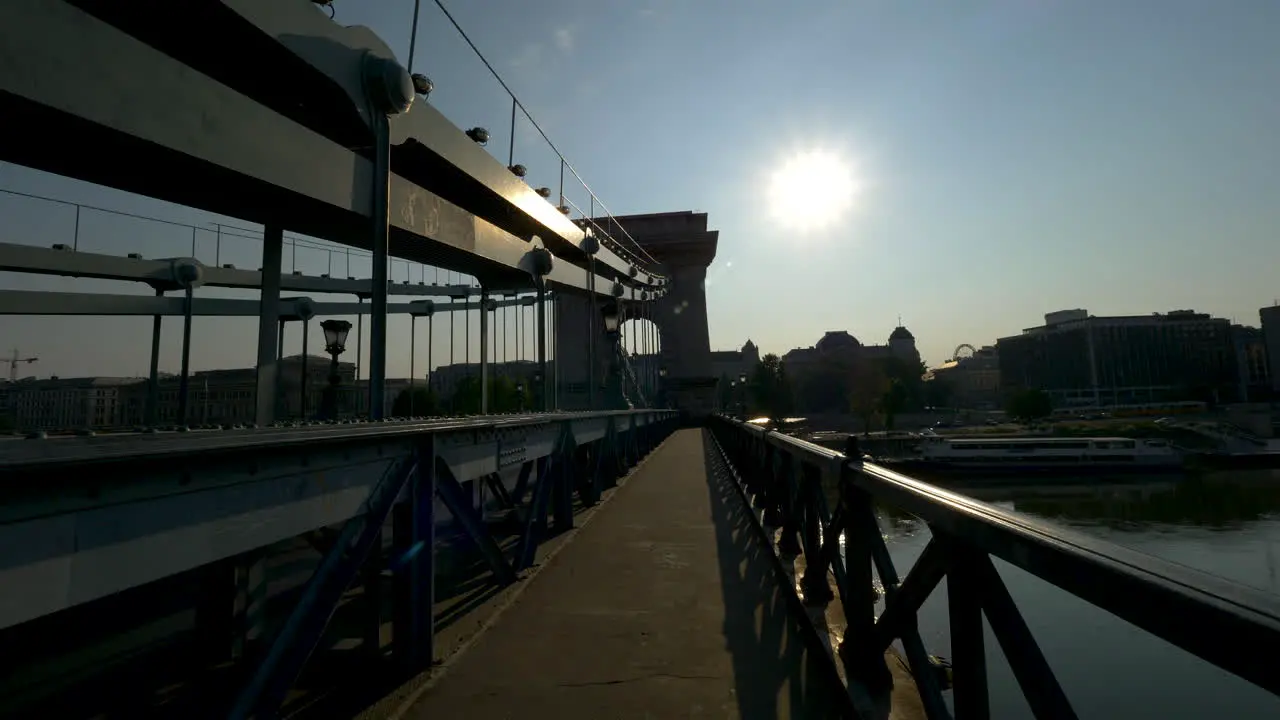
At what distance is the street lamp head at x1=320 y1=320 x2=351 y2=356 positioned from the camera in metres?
10.2

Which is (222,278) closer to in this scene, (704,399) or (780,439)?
(780,439)

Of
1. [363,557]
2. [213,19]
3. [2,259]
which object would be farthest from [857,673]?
[2,259]

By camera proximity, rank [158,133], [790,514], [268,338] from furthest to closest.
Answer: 1. [268,338]
2. [790,514]
3. [158,133]

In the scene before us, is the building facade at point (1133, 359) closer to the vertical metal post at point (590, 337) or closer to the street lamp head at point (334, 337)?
the vertical metal post at point (590, 337)

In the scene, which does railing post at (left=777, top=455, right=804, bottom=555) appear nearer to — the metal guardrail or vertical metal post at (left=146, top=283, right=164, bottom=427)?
the metal guardrail

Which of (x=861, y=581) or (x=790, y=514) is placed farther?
(x=790, y=514)

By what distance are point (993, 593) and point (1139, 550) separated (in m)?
0.67

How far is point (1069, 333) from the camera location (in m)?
99.7

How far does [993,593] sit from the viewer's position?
163cm

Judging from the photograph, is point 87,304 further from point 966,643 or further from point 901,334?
point 901,334

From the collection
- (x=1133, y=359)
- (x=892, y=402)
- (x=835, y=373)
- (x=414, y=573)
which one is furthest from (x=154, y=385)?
(x=1133, y=359)

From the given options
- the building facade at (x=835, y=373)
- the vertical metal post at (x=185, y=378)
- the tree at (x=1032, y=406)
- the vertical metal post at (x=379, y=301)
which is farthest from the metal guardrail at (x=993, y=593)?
the building facade at (x=835, y=373)

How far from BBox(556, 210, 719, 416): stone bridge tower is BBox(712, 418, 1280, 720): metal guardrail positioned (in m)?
48.1

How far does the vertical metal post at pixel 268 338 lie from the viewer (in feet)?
22.0
